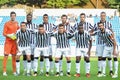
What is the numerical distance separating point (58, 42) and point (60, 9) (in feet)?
60.0

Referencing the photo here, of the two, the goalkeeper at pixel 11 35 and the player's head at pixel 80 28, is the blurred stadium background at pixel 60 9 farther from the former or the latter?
the player's head at pixel 80 28

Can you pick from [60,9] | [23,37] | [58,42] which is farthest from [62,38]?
[60,9]

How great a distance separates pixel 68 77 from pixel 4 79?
1.93 m

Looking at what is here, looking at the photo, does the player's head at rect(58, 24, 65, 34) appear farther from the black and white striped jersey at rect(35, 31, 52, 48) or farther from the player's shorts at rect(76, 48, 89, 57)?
the player's shorts at rect(76, 48, 89, 57)

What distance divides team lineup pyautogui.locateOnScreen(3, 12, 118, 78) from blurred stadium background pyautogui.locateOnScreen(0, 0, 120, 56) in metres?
10.7

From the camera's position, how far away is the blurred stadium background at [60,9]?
99.9 ft

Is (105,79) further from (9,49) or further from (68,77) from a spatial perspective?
(9,49)

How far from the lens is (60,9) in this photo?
32531 millimetres

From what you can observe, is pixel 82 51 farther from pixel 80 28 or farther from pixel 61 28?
pixel 61 28

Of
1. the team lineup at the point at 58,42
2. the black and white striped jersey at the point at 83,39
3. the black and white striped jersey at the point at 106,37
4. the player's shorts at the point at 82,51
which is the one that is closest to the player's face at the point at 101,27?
the team lineup at the point at 58,42

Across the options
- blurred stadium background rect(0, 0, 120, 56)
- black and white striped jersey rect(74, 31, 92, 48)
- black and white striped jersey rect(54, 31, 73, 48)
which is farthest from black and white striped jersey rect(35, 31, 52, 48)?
A: blurred stadium background rect(0, 0, 120, 56)

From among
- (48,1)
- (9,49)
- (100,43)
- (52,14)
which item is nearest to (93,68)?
(100,43)

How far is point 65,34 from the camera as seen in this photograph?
14320mm

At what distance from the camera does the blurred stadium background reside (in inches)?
1199
